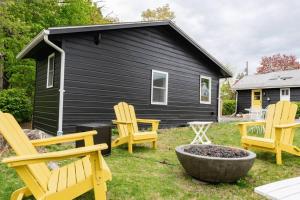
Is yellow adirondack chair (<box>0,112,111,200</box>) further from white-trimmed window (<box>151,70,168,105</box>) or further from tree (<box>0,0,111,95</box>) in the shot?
tree (<box>0,0,111,95</box>)

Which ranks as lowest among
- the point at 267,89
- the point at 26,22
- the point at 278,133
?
the point at 278,133

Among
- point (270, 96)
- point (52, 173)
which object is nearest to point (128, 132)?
point (52, 173)

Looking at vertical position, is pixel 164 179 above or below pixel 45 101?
below

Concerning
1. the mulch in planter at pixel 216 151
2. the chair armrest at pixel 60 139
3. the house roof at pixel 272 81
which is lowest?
the mulch in planter at pixel 216 151

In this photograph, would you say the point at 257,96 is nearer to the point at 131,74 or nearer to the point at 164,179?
the point at 131,74

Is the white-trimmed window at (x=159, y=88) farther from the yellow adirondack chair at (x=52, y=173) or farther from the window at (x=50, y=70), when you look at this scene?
the yellow adirondack chair at (x=52, y=173)

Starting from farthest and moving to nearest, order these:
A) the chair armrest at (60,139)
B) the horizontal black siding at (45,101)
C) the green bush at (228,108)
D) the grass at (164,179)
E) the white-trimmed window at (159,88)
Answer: the green bush at (228,108) → the white-trimmed window at (159,88) → the horizontal black siding at (45,101) → the grass at (164,179) → the chair armrest at (60,139)

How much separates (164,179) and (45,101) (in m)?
5.58

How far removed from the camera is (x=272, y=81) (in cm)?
1833

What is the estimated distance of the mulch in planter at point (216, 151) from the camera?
3385 millimetres

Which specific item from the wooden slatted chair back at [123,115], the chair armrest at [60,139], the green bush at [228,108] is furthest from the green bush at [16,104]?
the green bush at [228,108]

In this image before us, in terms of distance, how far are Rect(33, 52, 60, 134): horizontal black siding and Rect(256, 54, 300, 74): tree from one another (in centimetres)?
2920

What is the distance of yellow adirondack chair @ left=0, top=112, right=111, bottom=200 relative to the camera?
1.86 meters

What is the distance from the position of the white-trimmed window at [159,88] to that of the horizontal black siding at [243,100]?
12.4 meters
